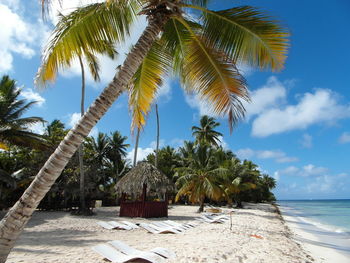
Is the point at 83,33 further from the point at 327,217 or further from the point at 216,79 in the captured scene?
the point at 327,217

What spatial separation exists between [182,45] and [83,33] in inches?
81.9

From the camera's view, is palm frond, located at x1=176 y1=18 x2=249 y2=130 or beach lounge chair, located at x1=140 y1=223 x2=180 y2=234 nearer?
palm frond, located at x1=176 y1=18 x2=249 y2=130

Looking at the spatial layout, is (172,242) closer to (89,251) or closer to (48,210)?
(89,251)

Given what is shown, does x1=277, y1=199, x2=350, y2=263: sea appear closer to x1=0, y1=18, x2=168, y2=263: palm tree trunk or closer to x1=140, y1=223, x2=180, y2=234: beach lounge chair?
x1=140, y1=223, x2=180, y2=234: beach lounge chair

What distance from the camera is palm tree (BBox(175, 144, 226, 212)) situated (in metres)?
18.5

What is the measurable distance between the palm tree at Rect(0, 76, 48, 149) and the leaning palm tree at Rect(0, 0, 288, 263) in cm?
987

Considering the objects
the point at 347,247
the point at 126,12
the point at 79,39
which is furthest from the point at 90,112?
the point at 347,247

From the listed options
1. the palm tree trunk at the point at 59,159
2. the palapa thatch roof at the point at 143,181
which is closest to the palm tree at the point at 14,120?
the palapa thatch roof at the point at 143,181

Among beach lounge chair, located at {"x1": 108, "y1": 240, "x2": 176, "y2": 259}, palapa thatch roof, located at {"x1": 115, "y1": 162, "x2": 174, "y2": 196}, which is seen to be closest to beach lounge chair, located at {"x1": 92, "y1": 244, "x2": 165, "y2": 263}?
beach lounge chair, located at {"x1": 108, "y1": 240, "x2": 176, "y2": 259}

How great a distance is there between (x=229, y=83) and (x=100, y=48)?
2.54 m

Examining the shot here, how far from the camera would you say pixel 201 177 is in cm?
1934

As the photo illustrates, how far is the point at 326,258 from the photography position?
8336 mm

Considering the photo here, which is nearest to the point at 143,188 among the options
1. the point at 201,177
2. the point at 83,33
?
the point at 201,177

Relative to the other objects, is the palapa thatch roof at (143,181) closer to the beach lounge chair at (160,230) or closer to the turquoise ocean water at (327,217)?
the beach lounge chair at (160,230)
